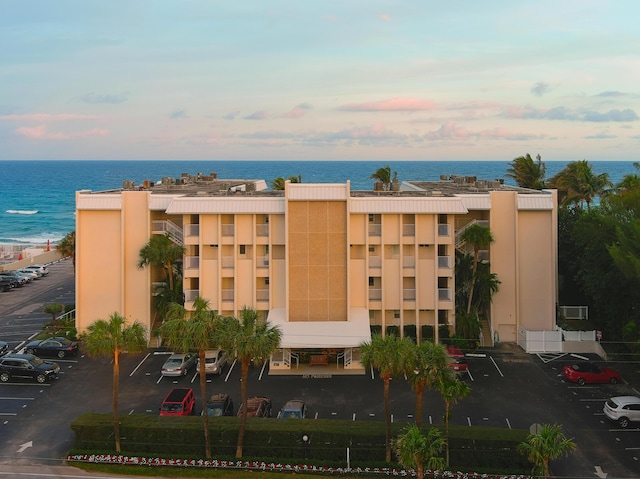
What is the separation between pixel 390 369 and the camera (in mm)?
25484

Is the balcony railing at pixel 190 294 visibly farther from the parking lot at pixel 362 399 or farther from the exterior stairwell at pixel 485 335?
the exterior stairwell at pixel 485 335

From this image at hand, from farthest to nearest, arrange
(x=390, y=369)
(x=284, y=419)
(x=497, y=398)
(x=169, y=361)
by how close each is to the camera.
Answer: (x=169, y=361) → (x=497, y=398) → (x=284, y=419) → (x=390, y=369)

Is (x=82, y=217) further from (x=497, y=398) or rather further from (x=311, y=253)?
(x=497, y=398)

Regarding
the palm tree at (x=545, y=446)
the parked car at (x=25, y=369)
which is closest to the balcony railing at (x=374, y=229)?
the palm tree at (x=545, y=446)

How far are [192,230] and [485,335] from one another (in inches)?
812

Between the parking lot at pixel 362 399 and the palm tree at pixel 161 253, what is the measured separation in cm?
571

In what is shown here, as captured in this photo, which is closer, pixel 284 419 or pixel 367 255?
pixel 284 419

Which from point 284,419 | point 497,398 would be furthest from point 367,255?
point 284,419

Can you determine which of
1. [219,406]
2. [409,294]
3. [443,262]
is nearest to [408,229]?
[443,262]

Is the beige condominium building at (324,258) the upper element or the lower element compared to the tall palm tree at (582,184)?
lower

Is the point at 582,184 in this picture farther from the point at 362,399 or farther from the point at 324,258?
the point at 362,399

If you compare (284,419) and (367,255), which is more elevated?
(367,255)

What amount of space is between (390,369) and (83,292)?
2630cm

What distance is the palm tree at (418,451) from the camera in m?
24.1
